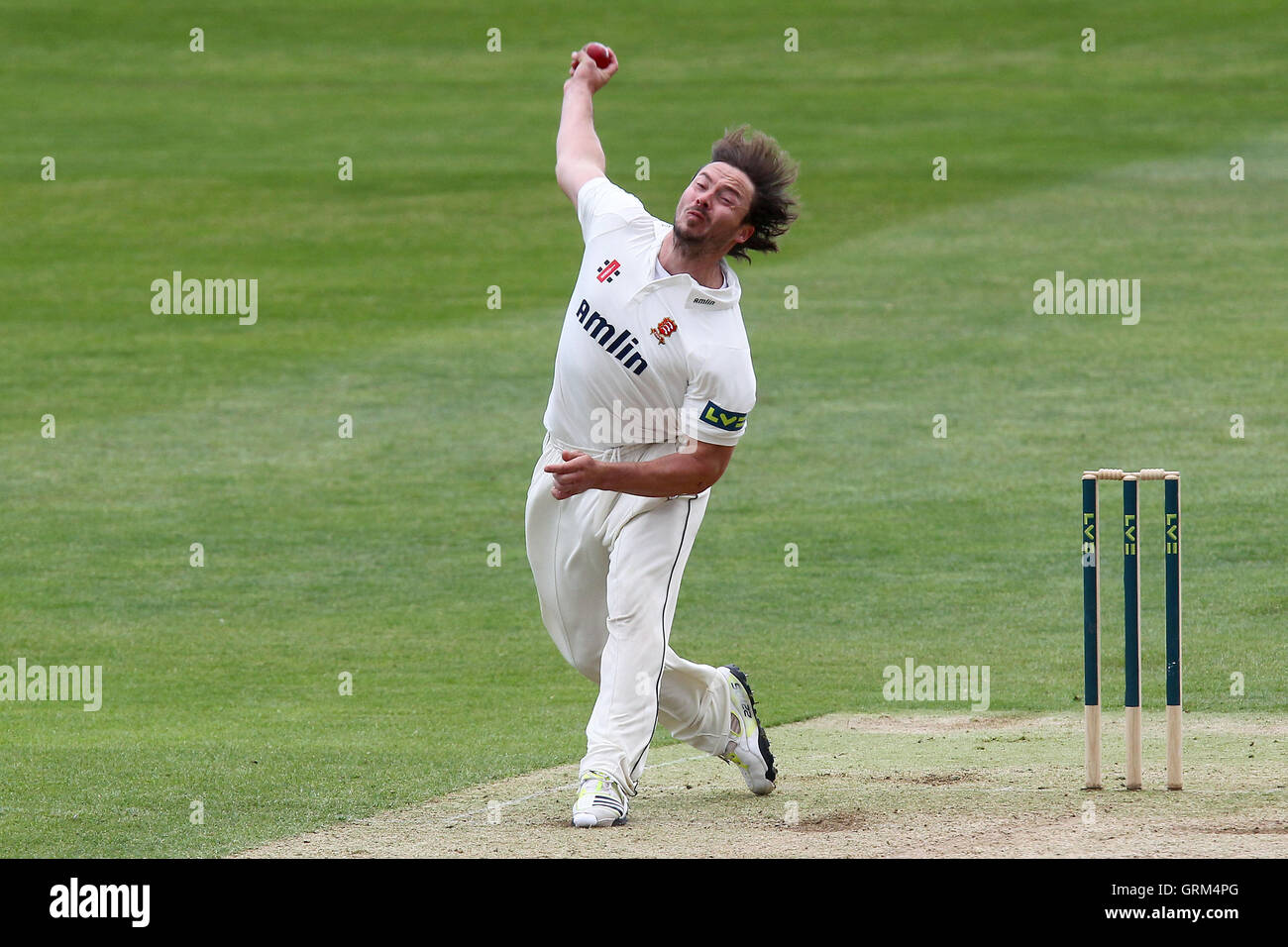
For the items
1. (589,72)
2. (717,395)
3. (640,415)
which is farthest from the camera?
(589,72)

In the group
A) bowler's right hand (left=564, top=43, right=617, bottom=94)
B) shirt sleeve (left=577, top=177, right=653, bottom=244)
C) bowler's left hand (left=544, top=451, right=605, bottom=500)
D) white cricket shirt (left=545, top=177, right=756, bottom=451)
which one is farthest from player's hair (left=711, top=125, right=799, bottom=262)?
bowler's left hand (left=544, top=451, right=605, bottom=500)

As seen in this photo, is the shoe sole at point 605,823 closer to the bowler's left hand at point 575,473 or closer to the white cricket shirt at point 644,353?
the bowler's left hand at point 575,473

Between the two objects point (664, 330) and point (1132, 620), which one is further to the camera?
point (1132, 620)

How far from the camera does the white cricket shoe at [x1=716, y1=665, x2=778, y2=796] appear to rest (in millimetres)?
7543

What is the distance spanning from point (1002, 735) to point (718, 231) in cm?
338

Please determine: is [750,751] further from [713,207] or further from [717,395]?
[713,207]

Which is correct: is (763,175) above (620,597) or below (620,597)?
above

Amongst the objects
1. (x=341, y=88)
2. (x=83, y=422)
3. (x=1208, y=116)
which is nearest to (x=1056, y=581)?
(x=83, y=422)

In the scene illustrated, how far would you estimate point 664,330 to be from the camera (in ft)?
22.7

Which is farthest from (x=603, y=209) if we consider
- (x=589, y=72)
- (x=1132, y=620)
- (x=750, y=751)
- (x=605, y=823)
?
(x=1132, y=620)

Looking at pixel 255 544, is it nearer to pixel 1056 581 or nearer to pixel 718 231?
pixel 1056 581

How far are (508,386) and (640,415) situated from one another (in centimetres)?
1248

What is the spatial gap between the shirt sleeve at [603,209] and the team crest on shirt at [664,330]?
50 cm

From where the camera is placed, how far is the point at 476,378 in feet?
65.1
